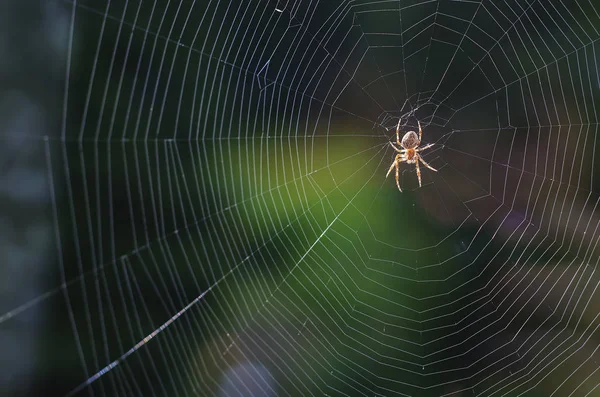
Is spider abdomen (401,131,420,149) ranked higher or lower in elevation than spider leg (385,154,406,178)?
higher

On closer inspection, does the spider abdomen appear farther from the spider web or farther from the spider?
the spider web

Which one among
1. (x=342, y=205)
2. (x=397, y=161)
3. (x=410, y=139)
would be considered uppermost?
(x=410, y=139)

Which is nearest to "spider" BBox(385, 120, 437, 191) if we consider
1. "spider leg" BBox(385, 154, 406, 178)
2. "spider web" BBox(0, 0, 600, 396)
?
"spider leg" BBox(385, 154, 406, 178)

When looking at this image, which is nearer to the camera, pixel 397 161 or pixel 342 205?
pixel 342 205

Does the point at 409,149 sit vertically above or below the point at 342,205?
above

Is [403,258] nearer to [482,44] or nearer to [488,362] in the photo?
[488,362]

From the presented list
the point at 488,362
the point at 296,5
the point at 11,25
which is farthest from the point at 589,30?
the point at 11,25

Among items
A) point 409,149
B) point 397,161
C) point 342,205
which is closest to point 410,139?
point 409,149

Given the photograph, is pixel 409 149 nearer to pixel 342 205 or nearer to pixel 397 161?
pixel 397 161
